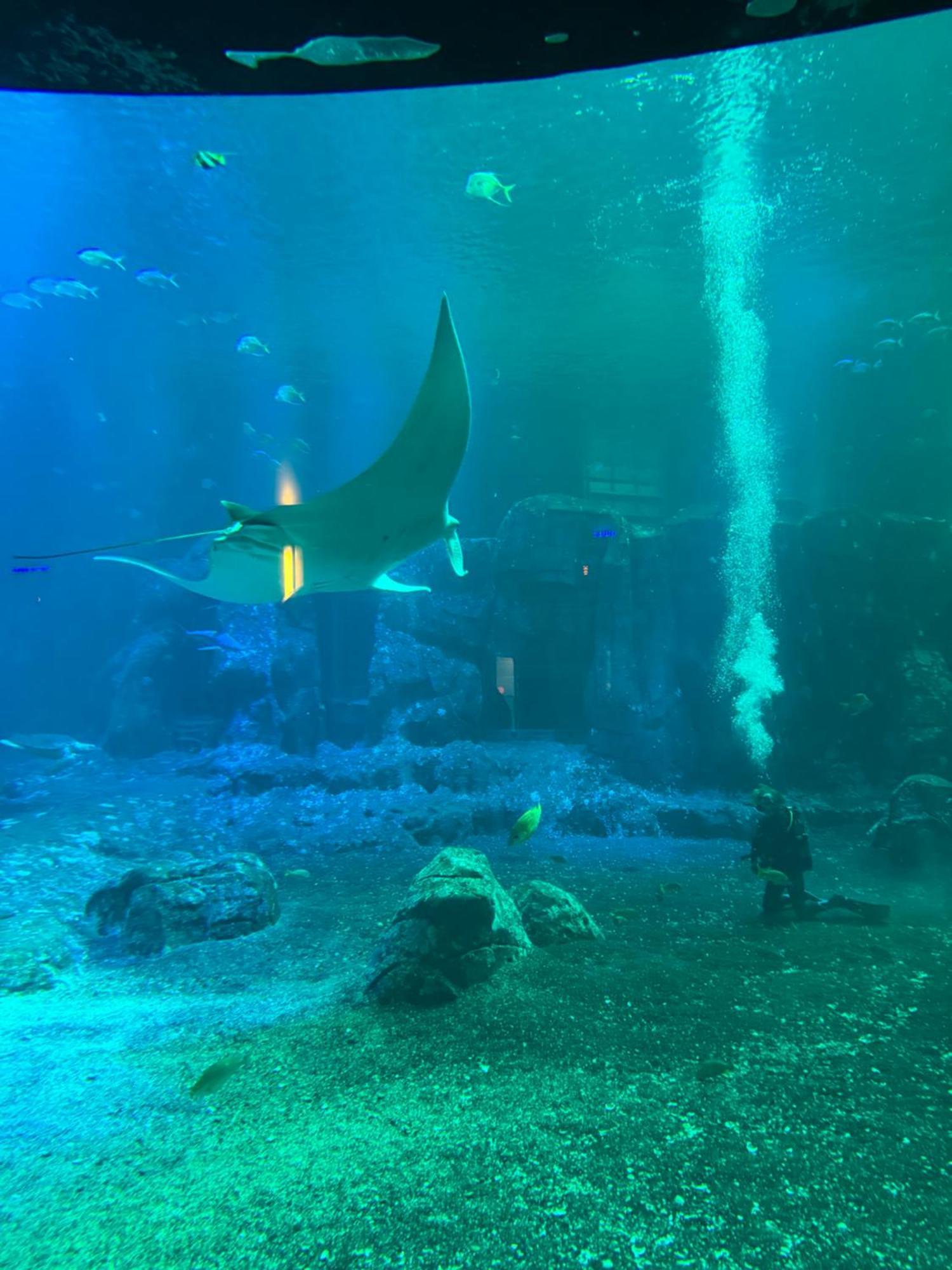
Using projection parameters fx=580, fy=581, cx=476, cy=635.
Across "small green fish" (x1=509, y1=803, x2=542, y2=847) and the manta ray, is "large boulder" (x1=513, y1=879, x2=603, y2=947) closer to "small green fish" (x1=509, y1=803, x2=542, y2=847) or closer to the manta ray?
"small green fish" (x1=509, y1=803, x2=542, y2=847)

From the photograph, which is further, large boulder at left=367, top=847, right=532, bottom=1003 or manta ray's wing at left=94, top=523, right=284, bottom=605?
manta ray's wing at left=94, top=523, right=284, bottom=605

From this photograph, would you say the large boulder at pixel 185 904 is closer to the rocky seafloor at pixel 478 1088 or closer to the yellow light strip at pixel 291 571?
the rocky seafloor at pixel 478 1088

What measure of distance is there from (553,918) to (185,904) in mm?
3463

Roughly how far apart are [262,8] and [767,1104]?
4.58 metres

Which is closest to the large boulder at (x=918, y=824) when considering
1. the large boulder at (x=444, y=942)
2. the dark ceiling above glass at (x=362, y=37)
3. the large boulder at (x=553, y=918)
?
the large boulder at (x=553, y=918)

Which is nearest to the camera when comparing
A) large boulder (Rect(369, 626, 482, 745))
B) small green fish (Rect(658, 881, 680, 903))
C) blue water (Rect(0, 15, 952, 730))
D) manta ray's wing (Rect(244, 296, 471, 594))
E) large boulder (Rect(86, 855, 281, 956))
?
manta ray's wing (Rect(244, 296, 471, 594))

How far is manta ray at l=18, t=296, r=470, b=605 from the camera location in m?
3.47

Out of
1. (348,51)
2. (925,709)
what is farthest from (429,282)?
(348,51)

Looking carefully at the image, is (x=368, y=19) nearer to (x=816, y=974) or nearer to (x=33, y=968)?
(x=816, y=974)

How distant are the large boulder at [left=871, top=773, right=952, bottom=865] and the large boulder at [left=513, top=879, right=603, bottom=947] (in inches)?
211

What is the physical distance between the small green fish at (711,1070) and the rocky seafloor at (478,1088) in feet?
0.05

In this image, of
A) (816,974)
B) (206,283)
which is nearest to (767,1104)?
(816,974)

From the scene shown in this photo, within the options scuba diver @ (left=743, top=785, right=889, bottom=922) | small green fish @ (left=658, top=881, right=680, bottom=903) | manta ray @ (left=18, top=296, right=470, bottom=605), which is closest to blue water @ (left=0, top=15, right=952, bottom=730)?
manta ray @ (left=18, top=296, right=470, bottom=605)

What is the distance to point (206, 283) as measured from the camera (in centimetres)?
1623
